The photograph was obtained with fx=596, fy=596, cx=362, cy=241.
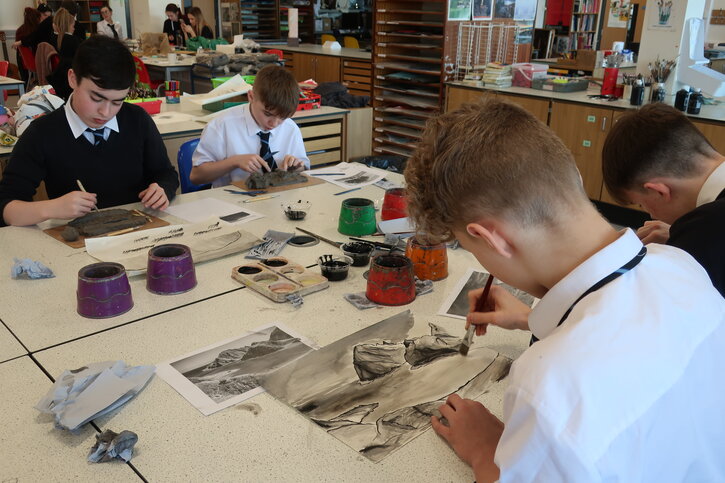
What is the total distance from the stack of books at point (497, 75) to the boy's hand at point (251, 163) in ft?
9.11

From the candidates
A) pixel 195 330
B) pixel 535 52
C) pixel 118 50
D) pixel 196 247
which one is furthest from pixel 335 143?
pixel 535 52

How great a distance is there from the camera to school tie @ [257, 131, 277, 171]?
8.73 feet

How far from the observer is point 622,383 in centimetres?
71

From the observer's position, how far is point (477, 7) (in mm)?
4777

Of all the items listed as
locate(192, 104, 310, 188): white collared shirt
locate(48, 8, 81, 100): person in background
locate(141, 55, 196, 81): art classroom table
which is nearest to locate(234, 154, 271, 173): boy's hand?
locate(192, 104, 310, 188): white collared shirt

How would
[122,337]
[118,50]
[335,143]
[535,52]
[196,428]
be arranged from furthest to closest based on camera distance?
1. [535,52]
2. [335,143]
3. [118,50]
4. [122,337]
5. [196,428]

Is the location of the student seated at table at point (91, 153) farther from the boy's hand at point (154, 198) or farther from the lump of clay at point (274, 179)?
the lump of clay at point (274, 179)

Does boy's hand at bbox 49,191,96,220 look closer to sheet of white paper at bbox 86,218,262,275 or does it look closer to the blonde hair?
sheet of white paper at bbox 86,218,262,275

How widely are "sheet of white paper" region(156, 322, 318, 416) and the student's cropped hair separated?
3.63ft

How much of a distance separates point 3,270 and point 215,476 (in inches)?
40.7

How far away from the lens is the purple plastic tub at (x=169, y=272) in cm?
147

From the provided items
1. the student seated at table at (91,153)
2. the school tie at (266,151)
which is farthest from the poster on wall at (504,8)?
the student seated at table at (91,153)

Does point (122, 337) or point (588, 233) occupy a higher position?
point (588, 233)

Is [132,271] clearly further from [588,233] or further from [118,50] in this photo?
[588,233]
